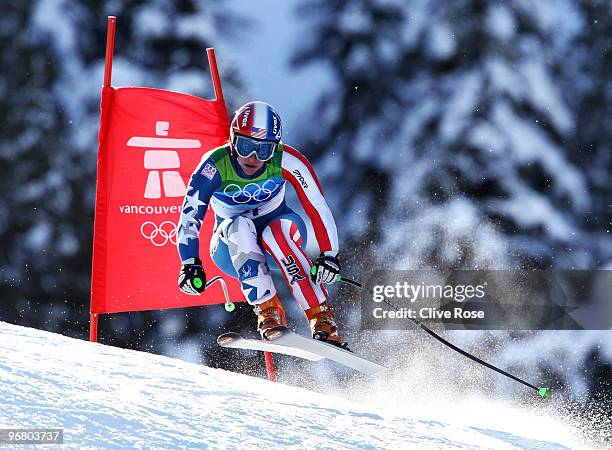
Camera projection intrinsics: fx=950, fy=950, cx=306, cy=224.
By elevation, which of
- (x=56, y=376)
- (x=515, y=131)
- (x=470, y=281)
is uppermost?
(x=515, y=131)

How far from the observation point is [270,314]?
4.06 meters

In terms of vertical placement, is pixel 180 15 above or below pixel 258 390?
above

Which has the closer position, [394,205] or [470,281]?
[470,281]

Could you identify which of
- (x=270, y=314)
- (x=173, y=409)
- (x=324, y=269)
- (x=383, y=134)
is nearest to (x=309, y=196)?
(x=324, y=269)

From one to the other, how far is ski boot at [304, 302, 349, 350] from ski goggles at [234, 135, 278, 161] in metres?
0.69

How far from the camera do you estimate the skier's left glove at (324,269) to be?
4008 mm

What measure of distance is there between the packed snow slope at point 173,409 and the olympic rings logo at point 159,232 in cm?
90

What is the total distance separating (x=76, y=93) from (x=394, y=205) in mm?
3192

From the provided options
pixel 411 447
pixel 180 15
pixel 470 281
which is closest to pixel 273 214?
pixel 411 447

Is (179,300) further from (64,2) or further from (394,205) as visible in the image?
(64,2)

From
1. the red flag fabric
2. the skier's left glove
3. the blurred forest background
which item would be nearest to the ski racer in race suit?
the skier's left glove

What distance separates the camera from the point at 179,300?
4.87 metres

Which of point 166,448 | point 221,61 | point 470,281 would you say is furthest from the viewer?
point 221,61

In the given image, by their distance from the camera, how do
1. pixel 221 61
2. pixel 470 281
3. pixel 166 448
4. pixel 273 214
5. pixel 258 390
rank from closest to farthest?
1. pixel 166 448
2. pixel 258 390
3. pixel 273 214
4. pixel 470 281
5. pixel 221 61
